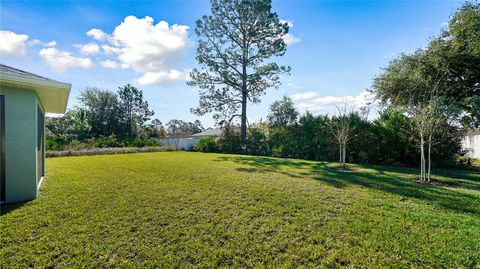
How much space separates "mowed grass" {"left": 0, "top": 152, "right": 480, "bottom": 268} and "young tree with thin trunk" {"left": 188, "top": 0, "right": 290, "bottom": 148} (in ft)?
42.7

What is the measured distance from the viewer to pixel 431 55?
1083 cm

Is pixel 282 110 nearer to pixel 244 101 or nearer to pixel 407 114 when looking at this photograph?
pixel 244 101

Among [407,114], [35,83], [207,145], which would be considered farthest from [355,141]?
[35,83]

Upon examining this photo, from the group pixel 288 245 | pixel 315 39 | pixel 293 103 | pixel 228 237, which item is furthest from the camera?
pixel 293 103

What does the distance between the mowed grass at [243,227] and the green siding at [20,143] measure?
1.47ft

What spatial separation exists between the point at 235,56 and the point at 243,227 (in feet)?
56.5

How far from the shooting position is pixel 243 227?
342cm

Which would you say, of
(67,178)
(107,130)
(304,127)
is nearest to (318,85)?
(304,127)

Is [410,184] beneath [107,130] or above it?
beneath

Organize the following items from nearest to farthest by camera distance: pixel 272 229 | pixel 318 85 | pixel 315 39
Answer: pixel 272 229, pixel 315 39, pixel 318 85

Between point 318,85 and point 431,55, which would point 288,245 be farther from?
point 431,55

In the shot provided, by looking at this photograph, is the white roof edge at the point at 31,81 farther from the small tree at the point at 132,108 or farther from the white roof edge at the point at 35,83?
the small tree at the point at 132,108

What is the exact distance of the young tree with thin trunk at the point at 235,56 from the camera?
1808 centimetres

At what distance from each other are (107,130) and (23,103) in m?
32.2
